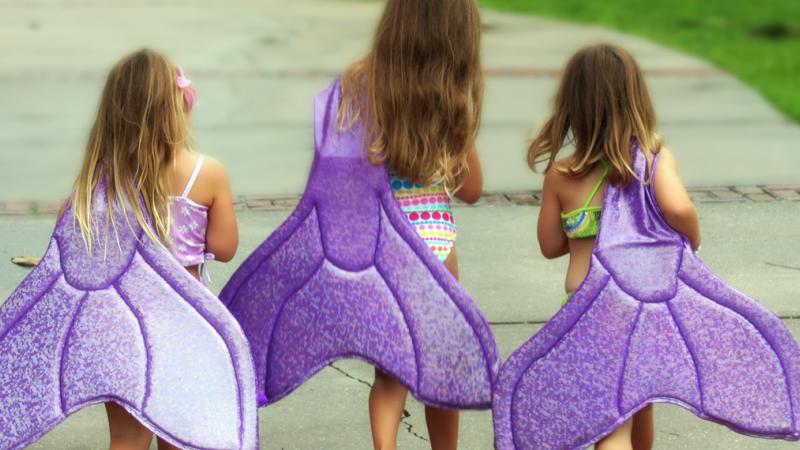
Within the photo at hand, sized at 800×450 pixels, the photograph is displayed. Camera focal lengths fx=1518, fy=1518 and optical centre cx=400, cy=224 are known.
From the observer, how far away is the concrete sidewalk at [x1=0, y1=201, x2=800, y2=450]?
4887 mm

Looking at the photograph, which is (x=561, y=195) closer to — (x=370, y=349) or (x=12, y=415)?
(x=370, y=349)

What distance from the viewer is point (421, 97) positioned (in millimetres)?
3967

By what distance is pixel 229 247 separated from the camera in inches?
159

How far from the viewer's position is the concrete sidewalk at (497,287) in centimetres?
489

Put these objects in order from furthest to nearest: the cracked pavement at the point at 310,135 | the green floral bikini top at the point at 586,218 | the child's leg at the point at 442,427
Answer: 1. the cracked pavement at the point at 310,135
2. the child's leg at the point at 442,427
3. the green floral bikini top at the point at 586,218

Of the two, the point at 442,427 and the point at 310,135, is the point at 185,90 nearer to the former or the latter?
the point at 442,427

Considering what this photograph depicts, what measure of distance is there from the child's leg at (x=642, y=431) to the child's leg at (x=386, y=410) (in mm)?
Result: 649

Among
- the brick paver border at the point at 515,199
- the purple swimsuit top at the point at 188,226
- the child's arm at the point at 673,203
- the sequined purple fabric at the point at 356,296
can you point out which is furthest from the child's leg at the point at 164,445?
the brick paver border at the point at 515,199

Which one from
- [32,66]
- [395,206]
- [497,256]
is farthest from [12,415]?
[32,66]

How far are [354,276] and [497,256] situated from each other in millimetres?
2974

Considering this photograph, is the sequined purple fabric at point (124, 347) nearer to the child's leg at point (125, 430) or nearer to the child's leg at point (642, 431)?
Result: the child's leg at point (125, 430)

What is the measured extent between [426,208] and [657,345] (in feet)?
2.40

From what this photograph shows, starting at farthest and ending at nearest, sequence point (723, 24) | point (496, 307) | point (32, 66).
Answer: point (723, 24)
point (32, 66)
point (496, 307)

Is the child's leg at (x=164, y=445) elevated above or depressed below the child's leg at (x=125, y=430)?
below
